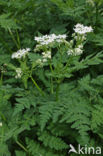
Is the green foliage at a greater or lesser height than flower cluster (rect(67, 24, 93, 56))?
lesser

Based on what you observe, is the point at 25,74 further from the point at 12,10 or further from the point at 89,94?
the point at 12,10

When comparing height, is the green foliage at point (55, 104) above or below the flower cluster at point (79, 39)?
below

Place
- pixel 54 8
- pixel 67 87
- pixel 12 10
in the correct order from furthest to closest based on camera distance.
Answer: pixel 54 8 → pixel 12 10 → pixel 67 87

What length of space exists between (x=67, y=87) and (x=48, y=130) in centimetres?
82

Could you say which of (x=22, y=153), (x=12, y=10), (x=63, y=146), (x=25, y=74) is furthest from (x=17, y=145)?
(x=12, y=10)

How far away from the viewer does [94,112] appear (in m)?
2.95

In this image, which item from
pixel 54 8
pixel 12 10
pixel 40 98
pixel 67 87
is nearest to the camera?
pixel 40 98

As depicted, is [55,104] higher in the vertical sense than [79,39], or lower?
lower

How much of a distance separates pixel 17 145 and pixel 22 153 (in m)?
0.44

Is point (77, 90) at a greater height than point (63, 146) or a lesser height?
greater

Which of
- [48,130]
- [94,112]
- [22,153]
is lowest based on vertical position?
[22,153]

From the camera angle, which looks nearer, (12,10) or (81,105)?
(81,105)

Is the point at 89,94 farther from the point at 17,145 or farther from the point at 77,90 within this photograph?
the point at 17,145

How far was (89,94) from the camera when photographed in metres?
3.43
